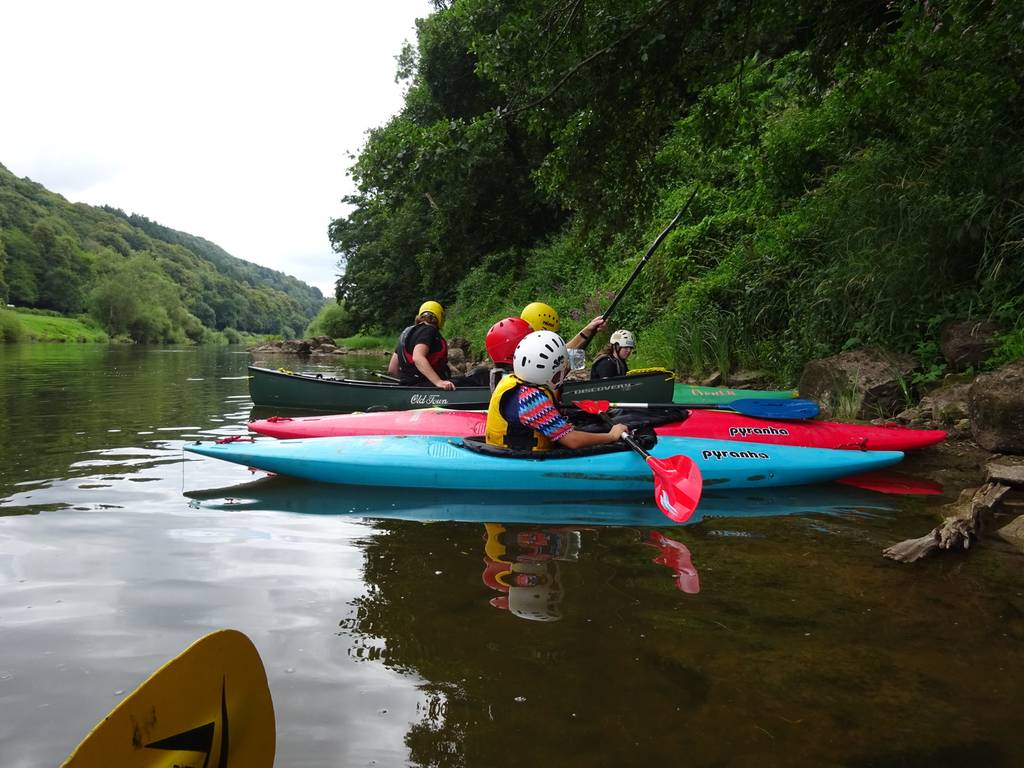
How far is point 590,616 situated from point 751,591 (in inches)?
33.2

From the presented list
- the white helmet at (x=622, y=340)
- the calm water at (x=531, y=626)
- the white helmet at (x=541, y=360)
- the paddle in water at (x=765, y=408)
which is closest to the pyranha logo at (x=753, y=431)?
the paddle in water at (x=765, y=408)

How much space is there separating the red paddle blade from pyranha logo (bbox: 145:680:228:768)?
324 cm

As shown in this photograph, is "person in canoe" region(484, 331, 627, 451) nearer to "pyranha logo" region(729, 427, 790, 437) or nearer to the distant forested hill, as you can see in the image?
"pyranha logo" region(729, 427, 790, 437)

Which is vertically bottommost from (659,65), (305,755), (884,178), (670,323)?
(305,755)

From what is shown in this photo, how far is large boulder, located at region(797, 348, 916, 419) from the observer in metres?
7.07

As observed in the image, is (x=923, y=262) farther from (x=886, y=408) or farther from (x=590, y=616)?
(x=590, y=616)

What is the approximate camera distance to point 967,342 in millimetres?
6516

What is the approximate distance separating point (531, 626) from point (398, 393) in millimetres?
6069

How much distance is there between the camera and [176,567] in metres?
3.58

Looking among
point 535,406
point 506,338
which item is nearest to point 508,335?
point 506,338

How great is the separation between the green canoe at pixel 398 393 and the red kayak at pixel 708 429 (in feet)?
3.83

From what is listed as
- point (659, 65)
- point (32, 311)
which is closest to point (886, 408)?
point (659, 65)

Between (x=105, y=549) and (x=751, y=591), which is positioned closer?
(x=751, y=591)

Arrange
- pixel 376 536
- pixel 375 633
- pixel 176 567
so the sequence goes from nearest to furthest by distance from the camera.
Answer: pixel 375 633, pixel 176 567, pixel 376 536
